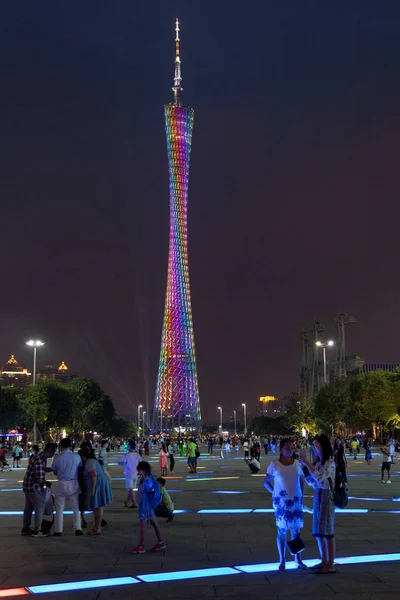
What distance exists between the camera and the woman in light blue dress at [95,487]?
49.8 ft

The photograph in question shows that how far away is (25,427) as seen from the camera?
10550cm

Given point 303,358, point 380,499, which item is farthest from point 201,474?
point 303,358

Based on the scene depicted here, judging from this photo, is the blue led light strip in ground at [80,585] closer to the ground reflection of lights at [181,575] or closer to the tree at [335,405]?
the ground reflection of lights at [181,575]

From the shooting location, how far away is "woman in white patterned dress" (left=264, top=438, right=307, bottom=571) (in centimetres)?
1080

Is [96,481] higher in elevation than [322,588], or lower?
higher

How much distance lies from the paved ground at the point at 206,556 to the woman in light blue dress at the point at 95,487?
37 centimetres

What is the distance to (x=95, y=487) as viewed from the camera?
15.3 metres

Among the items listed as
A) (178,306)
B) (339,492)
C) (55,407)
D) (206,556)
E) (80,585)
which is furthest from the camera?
(178,306)

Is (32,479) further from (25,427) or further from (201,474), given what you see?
(25,427)

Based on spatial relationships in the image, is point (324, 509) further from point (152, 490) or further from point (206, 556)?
point (152, 490)

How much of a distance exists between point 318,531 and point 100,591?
118 inches

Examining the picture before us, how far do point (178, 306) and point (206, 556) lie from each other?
384 ft

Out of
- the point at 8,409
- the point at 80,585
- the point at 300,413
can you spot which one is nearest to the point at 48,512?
the point at 80,585

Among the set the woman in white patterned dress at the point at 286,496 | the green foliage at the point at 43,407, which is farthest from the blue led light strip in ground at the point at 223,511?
the green foliage at the point at 43,407
